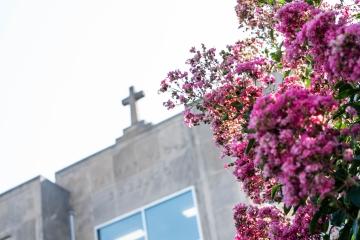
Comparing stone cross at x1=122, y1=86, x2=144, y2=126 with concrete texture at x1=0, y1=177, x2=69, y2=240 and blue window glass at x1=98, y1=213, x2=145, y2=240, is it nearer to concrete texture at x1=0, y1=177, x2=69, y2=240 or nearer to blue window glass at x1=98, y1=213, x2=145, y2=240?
concrete texture at x1=0, y1=177, x2=69, y2=240

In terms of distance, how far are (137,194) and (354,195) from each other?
10.2m

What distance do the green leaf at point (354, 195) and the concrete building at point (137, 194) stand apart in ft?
26.9

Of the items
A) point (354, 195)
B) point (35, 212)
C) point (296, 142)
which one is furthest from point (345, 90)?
point (35, 212)

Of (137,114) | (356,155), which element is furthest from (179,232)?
(356,155)

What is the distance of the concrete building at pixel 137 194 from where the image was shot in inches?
487

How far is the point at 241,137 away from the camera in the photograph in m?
5.11

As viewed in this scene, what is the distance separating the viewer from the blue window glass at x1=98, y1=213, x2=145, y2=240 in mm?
13123

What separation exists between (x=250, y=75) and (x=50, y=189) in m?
10.1

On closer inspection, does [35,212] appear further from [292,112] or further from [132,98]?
[292,112]

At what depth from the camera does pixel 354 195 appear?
11.6 feet

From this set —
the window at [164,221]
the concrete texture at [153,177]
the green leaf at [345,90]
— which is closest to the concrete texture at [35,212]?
the concrete texture at [153,177]

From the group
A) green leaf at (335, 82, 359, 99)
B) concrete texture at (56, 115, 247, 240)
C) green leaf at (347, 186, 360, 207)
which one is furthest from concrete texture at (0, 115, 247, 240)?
green leaf at (347, 186, 360, 207)

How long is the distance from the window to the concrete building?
2 cm

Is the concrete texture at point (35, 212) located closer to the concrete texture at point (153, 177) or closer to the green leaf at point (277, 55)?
the concrete texture at point (153, 177)
